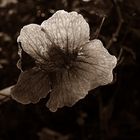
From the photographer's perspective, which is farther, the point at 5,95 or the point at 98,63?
the point at 5,95

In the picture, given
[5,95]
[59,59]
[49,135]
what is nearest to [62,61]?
[59,59]

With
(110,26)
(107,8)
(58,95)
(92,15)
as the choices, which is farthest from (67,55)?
(110,26)

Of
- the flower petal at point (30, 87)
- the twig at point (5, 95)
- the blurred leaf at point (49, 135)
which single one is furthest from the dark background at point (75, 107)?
the flower petal at point (30, 87)

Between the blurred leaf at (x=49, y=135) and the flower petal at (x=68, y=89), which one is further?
the blurred leaf at (x=49, y=135)

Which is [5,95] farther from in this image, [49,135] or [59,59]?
[49,135]

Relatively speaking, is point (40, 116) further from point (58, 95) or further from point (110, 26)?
point (58, 95)

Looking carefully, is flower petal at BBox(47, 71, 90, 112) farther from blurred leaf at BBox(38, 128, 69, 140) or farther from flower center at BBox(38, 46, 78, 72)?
blurred leaf at BBox(38, 128, 69, 140)

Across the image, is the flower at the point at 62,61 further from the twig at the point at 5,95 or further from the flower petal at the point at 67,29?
the twig at the point at 5,95

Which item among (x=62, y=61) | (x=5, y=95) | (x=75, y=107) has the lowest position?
(x=75, y=107)
